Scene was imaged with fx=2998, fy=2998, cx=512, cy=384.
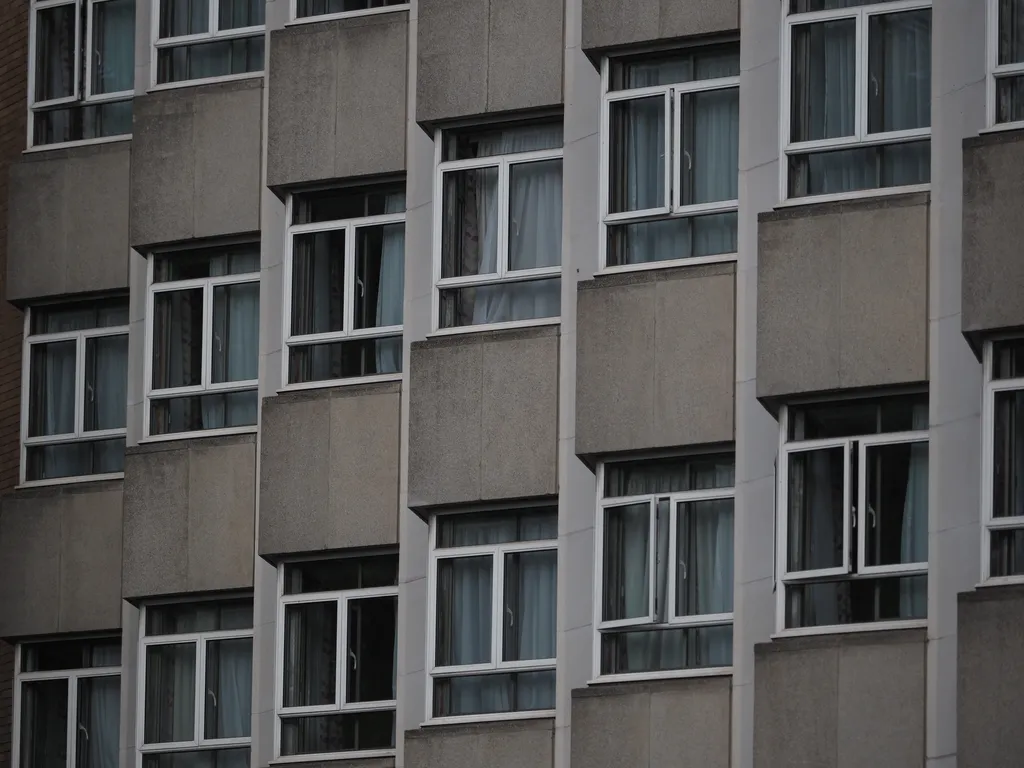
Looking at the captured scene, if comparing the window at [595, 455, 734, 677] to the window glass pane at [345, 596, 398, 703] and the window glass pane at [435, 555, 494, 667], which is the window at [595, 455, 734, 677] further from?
the window glass pane at [345, 596, 398, 703]

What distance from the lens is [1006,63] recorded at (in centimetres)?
2809

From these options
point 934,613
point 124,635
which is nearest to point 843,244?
point 934,613

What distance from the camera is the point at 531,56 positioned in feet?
101

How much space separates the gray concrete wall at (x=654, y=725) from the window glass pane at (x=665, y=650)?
1.53 ft

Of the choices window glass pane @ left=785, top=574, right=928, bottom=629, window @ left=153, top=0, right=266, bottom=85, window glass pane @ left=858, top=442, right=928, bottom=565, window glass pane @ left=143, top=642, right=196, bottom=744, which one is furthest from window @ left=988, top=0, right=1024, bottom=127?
window glass pane @ left=143, top=642, right=196, bottom=744

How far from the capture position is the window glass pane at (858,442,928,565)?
28.0 metres

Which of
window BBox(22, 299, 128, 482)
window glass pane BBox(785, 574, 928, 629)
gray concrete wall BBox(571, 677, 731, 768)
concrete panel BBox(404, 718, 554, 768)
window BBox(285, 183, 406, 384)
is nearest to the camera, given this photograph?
window glass pane BBox(785, 574, 928, 629)

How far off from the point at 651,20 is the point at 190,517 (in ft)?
23.7

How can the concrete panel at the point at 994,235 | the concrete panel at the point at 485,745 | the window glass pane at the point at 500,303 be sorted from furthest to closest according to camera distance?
the window glass pane at the point at 500,303 < the concrete panel at the point at 485,745 < the concrete panel at the point at 994,235

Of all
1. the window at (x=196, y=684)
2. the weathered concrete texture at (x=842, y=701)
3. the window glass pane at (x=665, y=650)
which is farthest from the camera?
the window at (x=196, y=684)

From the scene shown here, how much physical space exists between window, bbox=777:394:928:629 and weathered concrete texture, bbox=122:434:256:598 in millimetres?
6315

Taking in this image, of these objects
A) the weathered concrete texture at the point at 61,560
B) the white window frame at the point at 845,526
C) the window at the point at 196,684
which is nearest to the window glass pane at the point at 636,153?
the white window frame at the point at 845,526

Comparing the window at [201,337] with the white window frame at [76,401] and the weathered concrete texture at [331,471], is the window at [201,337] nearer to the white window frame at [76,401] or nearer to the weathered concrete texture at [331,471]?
the white window frame at [76,401]

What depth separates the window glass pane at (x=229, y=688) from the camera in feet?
105
